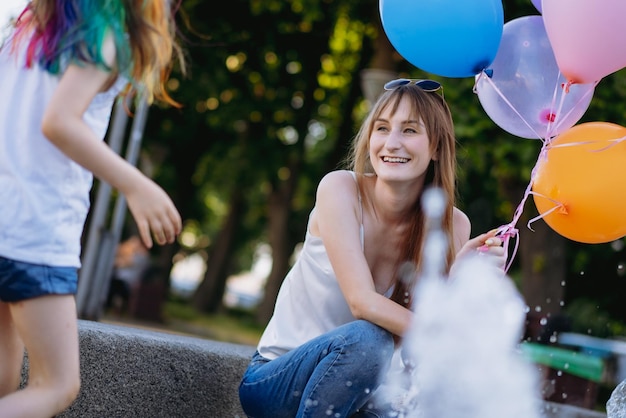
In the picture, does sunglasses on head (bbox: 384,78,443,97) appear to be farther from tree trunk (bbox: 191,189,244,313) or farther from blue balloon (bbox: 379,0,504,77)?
tree trunk (bbox: 191,189,244,313)

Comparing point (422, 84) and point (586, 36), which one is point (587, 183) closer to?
point (586, 36)

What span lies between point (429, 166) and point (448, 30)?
50 cm

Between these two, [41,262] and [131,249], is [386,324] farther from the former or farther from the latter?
[131,249]

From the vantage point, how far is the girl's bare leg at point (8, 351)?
219cm

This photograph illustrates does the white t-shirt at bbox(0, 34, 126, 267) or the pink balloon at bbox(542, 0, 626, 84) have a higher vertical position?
the pink balloon at bbox(542, 0, 626, 84)

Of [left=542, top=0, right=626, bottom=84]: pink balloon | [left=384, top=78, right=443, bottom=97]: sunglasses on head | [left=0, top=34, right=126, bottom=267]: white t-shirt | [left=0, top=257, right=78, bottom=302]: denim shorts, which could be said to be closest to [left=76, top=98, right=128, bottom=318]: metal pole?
[left=384, top=78, right=443, bottom=97]: sunglasses on head

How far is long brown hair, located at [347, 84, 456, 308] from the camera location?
9.70 ft

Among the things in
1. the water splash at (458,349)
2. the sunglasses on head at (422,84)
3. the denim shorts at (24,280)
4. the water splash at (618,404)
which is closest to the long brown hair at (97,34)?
the denim shorts at (24,280)

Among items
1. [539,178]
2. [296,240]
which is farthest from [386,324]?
[296,240]

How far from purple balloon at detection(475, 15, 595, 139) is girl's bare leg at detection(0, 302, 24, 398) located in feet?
6.42

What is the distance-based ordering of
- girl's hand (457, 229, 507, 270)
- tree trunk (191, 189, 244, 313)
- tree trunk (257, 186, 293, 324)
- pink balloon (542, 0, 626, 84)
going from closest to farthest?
girl's hand (457, 229, 507, 270) → pink balloon (542, 0, 626, 84) → tree trunk (257, 186, 293, 324) → tree trunk (191, 189, 244, 313)

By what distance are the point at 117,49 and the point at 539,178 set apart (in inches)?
66.1

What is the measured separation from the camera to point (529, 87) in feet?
11.0

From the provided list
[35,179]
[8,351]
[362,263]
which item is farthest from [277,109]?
[35,179]
